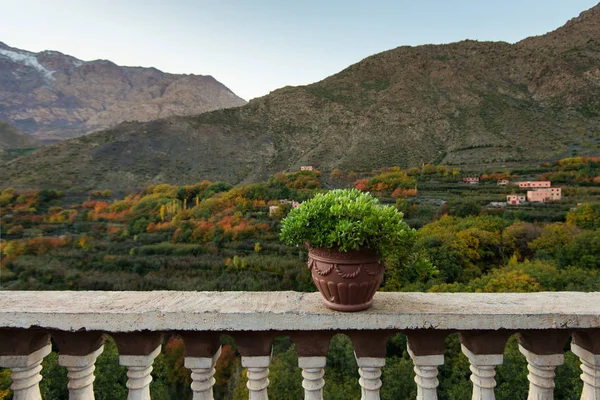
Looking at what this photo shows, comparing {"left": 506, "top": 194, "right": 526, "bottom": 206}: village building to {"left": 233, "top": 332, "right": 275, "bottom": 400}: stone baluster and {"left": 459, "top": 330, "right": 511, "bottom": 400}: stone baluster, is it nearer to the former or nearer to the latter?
{"left": 459, "top": 330, "right": 511, "bottom": 400}: stone baluster

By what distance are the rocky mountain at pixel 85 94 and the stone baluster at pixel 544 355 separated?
7897 centimetres

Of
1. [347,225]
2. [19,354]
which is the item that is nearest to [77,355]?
[19,354]

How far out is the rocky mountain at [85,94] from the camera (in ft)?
242

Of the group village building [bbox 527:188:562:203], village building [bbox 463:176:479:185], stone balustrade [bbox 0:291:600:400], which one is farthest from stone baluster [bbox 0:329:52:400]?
village building [bbox 463:176:479:185]

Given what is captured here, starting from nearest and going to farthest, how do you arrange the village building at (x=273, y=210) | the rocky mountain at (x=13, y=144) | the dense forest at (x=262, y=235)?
1. the dense forest at (x=262, y=235)
2. the village building at (x=273, y=210)
3. the rocky mountain at (x=13, y=144)

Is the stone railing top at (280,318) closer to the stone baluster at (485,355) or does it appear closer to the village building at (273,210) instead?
the stone baluster at (485,355)

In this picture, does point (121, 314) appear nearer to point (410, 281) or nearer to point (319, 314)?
point (319, 314)

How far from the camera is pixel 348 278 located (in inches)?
57.1

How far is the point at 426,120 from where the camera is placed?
43.5 m

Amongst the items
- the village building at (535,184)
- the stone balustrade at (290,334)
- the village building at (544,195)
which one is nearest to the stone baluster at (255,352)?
the stone balustrade at (290,334)

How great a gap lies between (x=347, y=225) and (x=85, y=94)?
4198 inches

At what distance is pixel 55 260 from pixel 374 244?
142ft

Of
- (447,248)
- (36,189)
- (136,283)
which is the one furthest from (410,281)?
(36,189)

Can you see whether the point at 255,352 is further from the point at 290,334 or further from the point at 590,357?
the point at 590,357
